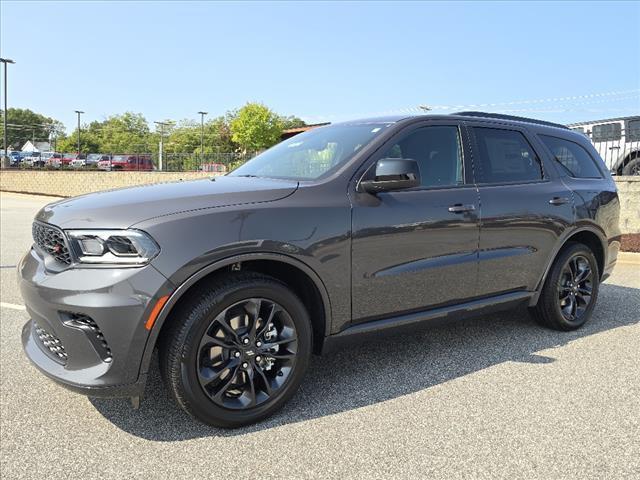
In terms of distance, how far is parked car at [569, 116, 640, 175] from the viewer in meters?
11.7

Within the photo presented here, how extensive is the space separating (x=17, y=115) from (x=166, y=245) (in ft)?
472

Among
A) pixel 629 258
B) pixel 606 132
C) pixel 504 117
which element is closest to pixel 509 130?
pixel 504 117

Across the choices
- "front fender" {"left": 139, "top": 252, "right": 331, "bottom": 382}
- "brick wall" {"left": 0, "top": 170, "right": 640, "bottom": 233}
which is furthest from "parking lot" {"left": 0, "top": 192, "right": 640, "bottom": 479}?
"brick wall" {"left": 0, "top": 170, "right": 640, "bottom": 233}

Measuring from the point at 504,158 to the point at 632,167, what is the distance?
30.4 feet

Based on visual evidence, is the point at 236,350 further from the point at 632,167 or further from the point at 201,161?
the point at 201,161

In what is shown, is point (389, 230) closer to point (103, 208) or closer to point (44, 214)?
point (103, 208)

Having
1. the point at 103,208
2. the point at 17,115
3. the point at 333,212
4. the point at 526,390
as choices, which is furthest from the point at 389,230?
the point at 17,115

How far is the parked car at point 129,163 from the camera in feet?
123

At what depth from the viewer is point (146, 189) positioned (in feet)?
10.6

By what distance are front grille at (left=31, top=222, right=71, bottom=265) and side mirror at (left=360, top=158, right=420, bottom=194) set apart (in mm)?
1685

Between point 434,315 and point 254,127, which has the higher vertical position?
point 254,127

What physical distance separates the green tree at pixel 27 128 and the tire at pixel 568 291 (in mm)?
111161

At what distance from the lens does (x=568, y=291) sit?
4625mm

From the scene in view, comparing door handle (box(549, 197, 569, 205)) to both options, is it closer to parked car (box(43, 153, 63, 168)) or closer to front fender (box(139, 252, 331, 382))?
front fender (box(139, 252, 331, 382))
